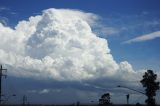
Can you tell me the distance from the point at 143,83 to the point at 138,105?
145ft

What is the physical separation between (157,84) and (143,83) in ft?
11.9

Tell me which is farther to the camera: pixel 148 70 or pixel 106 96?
pixel 106 96

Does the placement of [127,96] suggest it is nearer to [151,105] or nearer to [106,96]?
[151,105]

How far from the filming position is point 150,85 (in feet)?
314

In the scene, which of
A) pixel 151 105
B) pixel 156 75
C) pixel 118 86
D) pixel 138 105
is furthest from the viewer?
pixel 138 105

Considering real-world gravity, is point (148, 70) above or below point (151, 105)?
above

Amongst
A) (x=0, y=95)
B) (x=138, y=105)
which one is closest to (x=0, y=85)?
(x=0, y=95)

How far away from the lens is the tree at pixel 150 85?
9288 centimetres

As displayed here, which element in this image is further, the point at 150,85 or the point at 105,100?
the point at 105,100

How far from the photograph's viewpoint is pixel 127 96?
361 feet

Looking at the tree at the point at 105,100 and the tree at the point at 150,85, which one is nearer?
the tree at the point at 150,85

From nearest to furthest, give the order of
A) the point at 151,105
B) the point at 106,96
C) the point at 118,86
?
1. the point at 118,86
2. the point at 151,105
3. the point at 106,96

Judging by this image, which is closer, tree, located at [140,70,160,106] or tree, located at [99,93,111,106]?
tree, located at [140,70,160,106]

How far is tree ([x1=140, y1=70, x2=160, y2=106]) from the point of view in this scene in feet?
305
